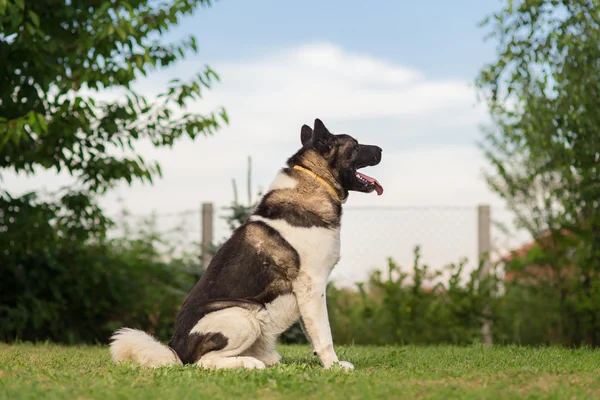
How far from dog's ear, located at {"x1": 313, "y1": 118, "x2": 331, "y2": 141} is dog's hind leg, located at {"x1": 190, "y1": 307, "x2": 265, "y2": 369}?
4.74 feet

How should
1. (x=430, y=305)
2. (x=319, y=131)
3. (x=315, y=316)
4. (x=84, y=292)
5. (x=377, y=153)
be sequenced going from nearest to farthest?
(x=315, y=316) < (x=319, y=131) < (x=377, y=153) < (x=430, y=305) < (x=84, y=292)

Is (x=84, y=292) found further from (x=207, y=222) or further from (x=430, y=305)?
(x=430, y=305)

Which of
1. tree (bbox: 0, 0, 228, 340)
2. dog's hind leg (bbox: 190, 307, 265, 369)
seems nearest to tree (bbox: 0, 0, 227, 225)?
tree (bbox: 0, 0, 228, 340)

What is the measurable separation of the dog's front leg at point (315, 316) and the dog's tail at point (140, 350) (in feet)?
3.30

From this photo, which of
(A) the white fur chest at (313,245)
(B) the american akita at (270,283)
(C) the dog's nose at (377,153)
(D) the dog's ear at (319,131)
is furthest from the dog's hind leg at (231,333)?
(C) the dog's nose at (377,153)

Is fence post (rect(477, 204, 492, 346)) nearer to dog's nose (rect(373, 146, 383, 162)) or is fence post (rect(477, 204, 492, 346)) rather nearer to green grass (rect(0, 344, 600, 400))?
green grass (rect(0, 344, 600, 400))

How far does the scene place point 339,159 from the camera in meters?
5.70

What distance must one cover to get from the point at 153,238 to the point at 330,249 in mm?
7985

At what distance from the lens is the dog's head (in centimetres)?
568

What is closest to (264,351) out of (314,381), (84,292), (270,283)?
(270,283)

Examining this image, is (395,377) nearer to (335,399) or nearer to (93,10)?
(335,399)

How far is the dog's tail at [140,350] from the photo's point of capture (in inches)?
212

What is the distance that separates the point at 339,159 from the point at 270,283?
1.12m

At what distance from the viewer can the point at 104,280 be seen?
39.3ft
